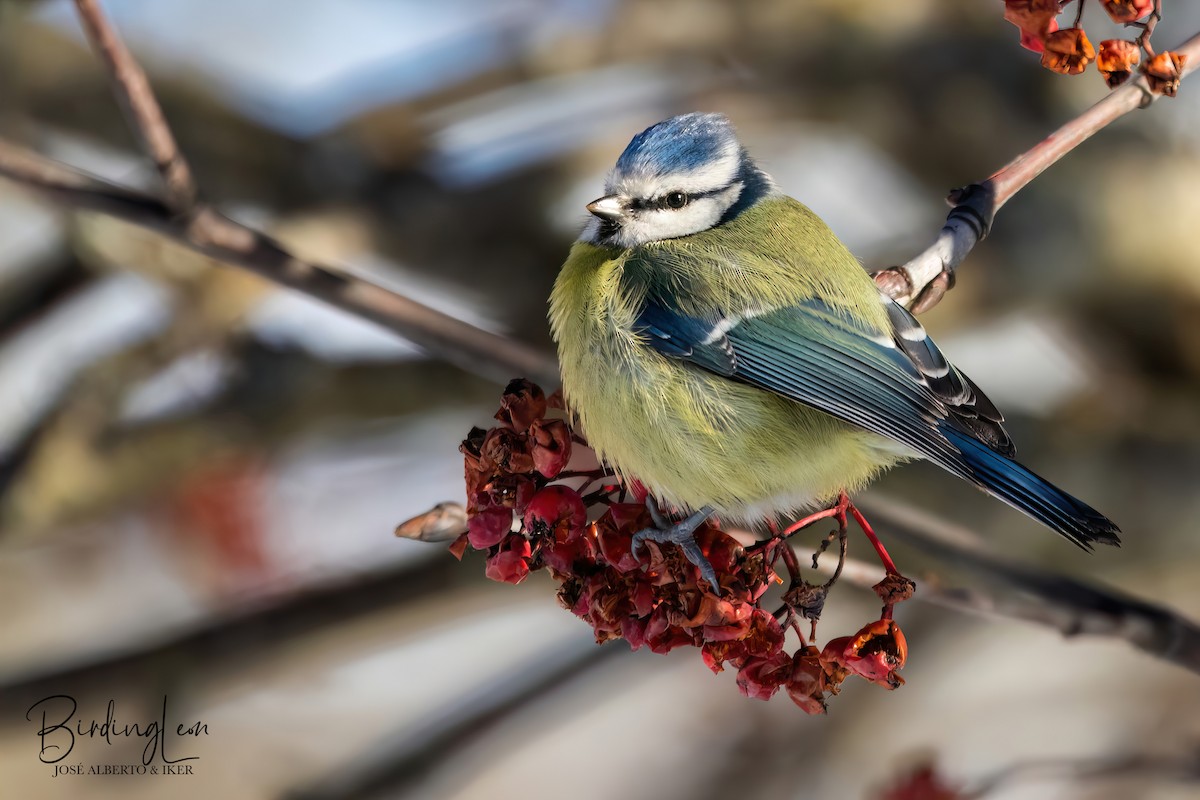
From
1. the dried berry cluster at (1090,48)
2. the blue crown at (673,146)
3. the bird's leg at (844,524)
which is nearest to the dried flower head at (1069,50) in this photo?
the dried berry cluster at (1090,48)

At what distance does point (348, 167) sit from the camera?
10.5 feet

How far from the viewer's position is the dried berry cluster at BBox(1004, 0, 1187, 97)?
1.54 m

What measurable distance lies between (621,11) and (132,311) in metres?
1.94

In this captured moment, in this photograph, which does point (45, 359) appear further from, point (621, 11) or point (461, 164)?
point (621, 11)

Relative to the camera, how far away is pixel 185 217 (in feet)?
4.43

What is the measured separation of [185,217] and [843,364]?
1.13m

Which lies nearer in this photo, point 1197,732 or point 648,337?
point 648,337

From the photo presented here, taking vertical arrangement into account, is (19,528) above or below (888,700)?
above

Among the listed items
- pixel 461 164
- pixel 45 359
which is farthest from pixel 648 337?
pixel 45 359

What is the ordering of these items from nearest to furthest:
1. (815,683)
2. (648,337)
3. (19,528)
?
(815,683)
(648,337)
(19,528)

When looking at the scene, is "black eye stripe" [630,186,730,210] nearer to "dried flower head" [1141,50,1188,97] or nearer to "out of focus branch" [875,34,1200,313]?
"out of focus branch" [875,34,1200,313]

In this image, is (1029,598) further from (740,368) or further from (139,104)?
(139,104)

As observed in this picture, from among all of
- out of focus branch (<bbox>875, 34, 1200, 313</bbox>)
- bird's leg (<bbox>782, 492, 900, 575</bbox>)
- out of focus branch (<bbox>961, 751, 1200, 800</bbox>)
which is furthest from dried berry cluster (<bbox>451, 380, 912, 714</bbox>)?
out of focus branch (<bbox>961, 751, 1200, 800</bbox>)

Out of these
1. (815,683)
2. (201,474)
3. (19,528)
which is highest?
(201,474)
